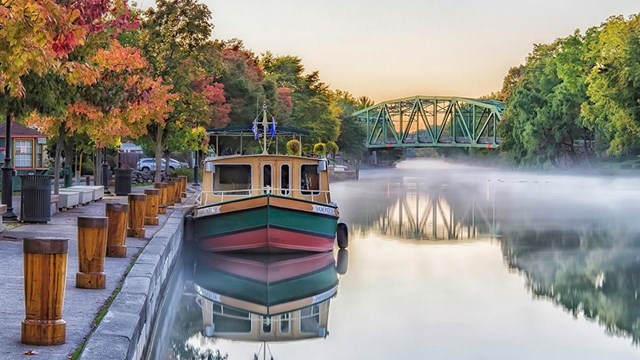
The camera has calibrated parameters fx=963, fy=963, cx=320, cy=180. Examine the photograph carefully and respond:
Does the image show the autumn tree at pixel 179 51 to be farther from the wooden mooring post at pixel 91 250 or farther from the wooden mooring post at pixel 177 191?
the wooden mooring post at pixel 91 250

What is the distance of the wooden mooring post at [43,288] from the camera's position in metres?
8.55

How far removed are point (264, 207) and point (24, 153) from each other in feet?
66.0

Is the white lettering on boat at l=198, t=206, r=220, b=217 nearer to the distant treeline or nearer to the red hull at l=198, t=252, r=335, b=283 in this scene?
the red hull at l=198, t=252, r=335, b=283

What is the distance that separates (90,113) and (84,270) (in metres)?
10.6

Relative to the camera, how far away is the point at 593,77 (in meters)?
73.4

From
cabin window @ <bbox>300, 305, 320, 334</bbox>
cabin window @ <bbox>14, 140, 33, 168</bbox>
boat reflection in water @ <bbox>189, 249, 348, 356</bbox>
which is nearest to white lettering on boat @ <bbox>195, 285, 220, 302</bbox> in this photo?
boat reflection in water @ <bbox>189, 249, 348, 356</bbox>

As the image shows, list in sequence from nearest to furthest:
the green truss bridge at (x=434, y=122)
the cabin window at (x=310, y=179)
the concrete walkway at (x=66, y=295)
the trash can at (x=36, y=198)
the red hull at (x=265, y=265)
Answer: the concrete walkway at (x=66, y=295) → the trash can at (x=36, y=198) → the red hull at (x=265, y=265) → the cabin window at (x=310, y=179) → the green truss bridge at (x=434, y=122)

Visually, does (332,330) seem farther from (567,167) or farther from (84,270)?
(567,167)

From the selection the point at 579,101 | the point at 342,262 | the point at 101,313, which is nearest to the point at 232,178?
the point at 342,262

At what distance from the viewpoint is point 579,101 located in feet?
282

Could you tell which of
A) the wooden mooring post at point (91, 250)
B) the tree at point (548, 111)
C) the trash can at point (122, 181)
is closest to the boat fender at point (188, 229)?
the trash can at point (122, 181)

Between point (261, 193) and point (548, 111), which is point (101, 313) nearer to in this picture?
point (261, 193)

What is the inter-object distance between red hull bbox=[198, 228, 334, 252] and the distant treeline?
4284 centimetres

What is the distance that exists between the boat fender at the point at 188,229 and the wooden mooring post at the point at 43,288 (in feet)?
52.7
